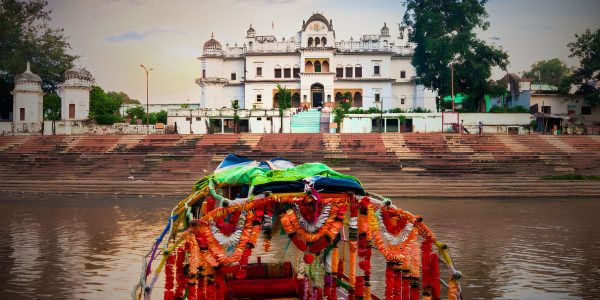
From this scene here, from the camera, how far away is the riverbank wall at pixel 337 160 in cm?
3472

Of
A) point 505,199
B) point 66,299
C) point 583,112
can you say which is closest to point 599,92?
point 583,112

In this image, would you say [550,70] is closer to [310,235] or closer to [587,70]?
[587,70]

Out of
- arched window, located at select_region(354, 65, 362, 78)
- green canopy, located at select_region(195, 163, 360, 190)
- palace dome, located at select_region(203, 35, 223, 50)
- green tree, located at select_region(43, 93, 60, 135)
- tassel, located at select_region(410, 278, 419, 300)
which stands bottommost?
tassel, located at select_region(410, 278, 419, 300)

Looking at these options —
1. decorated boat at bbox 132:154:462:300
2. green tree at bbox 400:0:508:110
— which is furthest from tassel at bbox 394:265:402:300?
green tree at bbox 400:0:508:110

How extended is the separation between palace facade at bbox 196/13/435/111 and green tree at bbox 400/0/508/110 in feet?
27.6

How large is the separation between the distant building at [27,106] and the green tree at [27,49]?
29.8 ft

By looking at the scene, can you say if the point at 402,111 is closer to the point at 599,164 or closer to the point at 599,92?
the point at 599,92

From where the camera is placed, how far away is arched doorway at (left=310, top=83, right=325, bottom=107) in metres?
65.4

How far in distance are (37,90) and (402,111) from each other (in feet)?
106

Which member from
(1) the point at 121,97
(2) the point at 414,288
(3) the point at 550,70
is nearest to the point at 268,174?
(2) the point at 414,288

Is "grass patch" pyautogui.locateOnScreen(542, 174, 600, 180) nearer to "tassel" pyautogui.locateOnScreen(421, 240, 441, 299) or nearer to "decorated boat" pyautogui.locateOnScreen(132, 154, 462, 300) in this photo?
"decorated boat" pyautogui.locateOnScreen(132, 154, 462, 300)

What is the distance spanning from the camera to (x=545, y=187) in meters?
34.0

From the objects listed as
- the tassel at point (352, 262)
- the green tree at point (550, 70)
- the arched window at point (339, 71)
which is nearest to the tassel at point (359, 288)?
the tassel at point (352, 262)

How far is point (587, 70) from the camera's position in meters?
54.8
